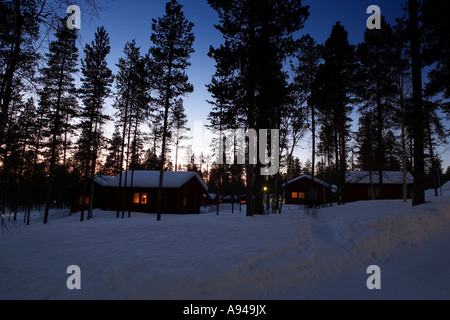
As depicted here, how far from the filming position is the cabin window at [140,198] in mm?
25672

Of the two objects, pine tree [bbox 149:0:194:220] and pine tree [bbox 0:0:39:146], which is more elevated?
pine tree [bbox 149:0:194:220]

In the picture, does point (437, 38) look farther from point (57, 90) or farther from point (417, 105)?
point (57, 90)

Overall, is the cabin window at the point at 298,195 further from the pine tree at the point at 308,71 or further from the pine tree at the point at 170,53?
the pine tree at the point at 170,53

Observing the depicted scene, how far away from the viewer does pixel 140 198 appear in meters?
25.8

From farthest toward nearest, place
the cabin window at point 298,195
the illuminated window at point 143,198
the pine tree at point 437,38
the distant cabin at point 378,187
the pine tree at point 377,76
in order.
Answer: the cabin window at point 298,195, the distant cabin at point 378,187, the illuminated window at point 143,198, the pine tree at point 377,76, the pine tree at point 437,38

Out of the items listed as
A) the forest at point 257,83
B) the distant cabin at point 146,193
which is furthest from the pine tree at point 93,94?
the distant cabin at point 146,193

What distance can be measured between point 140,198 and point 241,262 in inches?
954

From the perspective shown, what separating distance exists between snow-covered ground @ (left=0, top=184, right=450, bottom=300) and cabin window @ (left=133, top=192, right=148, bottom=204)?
18689 millimetres

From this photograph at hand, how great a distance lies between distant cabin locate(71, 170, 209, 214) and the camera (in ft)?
82.8

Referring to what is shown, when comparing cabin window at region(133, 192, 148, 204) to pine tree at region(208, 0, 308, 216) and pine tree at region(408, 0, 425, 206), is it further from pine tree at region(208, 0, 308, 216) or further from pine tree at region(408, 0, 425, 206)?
pine tree at region(408, 0, 425, 206)

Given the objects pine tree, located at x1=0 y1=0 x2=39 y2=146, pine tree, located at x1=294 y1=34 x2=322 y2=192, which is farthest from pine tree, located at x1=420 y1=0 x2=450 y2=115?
pine tree, located at x1=0 y1=0 x2=39 y2=146

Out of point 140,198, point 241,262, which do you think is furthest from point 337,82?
point 140,198
